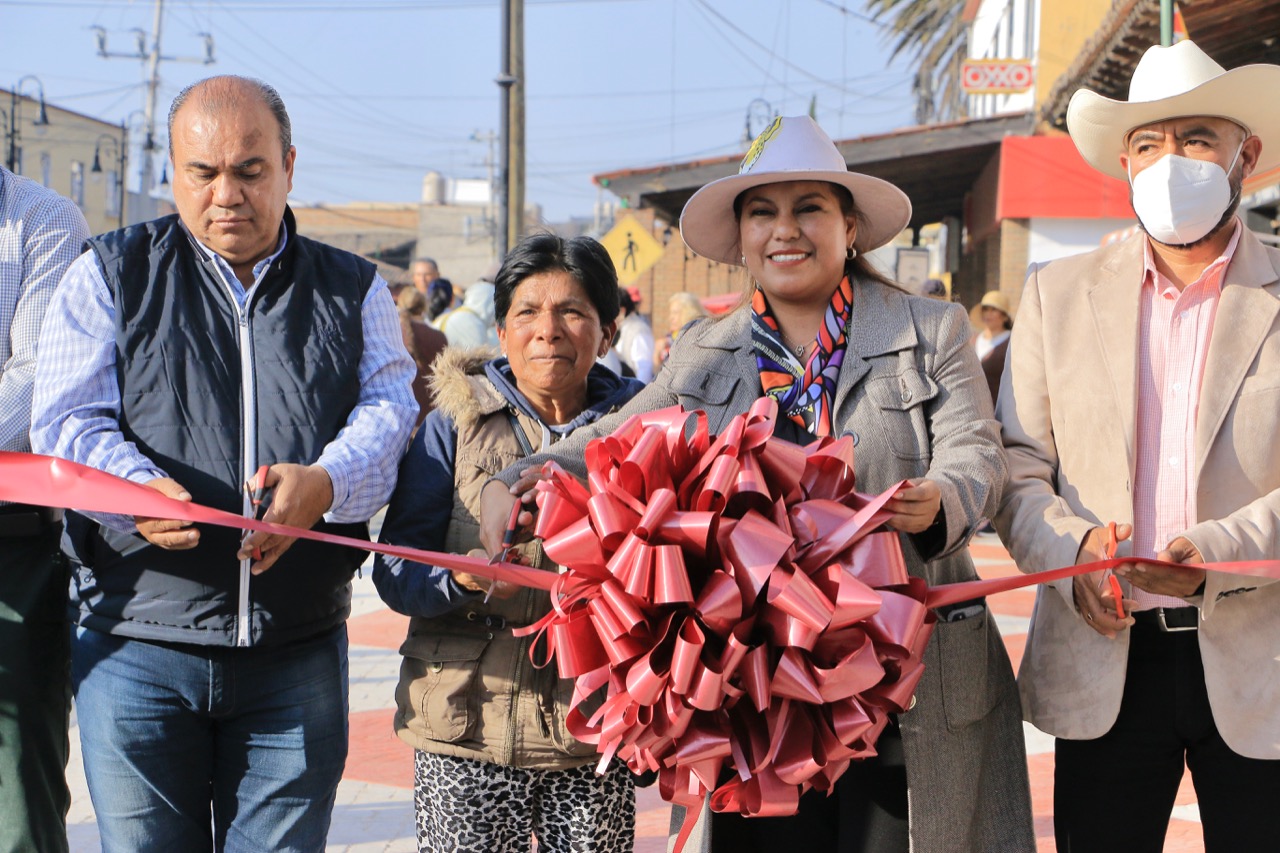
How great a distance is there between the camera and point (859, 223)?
3115mm

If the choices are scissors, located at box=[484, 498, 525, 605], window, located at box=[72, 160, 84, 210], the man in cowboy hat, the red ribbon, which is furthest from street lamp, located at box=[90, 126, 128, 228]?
the red ribbon

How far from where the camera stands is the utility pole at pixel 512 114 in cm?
1318

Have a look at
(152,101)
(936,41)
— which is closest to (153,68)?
(152,101)

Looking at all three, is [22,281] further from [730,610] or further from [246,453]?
[730,610]

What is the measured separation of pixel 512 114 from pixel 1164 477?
1119 centimetres

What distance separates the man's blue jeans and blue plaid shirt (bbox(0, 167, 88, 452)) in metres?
0.53

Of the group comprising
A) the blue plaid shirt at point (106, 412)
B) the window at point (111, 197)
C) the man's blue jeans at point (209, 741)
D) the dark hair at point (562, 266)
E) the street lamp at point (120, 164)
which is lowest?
the man's blue jeans at point (209, 741)

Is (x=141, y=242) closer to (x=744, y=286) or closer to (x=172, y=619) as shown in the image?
(x=172, y=619)

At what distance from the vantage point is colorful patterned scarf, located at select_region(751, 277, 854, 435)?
284 centimetres

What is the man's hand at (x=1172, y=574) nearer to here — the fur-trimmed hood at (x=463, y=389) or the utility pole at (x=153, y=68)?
the fur-trimmed hood at (x=463, y=389)

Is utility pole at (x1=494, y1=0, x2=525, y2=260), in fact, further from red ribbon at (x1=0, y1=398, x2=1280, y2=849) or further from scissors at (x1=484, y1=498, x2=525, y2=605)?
red ribbon at (x1=0, y1=398, x2=1280, y2=849)

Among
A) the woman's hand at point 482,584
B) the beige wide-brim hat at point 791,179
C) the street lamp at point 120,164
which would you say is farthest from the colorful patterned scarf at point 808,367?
the street lamp at point 120,164

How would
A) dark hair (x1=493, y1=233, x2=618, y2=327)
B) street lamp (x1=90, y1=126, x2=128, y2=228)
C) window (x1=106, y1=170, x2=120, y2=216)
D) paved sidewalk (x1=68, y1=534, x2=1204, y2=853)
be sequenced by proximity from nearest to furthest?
dark hair (x1=493, y1=233, x2=618, y2=327), paved sidewalk (x1=68, y1=534, x2=1204, y2=853), street lamp (x1=90, y1=126, x2=128, y2=228), window (x1=106, y1=170, x2=120, y2=216)

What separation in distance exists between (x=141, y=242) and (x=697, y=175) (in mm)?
13647
